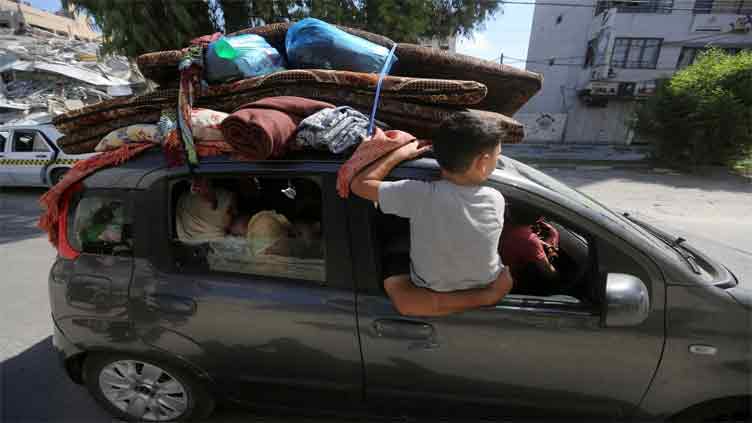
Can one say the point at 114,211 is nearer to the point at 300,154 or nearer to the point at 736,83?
the point at 300,154

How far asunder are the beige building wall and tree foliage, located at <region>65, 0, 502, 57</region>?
51755 millimetres

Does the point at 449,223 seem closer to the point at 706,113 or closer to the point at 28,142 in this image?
the point at 28,142

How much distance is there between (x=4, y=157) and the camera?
7160mm

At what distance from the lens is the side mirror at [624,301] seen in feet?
4.41

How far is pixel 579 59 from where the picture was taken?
21672mm

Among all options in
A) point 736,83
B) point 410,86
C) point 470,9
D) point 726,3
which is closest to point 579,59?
point 726,3

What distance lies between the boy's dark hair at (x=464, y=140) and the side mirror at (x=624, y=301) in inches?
28.3

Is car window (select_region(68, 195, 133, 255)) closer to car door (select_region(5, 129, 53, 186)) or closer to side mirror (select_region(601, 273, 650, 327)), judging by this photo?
side mirror (select_region(601, 273, 650, 327))

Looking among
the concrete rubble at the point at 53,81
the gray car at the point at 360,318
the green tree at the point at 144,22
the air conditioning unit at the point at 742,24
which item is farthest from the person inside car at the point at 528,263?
the air conditioning unit at the point at 742,24

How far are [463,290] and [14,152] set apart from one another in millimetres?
9727

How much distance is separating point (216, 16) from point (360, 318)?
803cm

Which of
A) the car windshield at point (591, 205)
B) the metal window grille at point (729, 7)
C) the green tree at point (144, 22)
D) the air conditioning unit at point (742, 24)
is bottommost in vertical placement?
the car windshield at point (591, 205)

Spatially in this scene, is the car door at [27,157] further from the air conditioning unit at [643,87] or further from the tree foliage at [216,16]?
the air conditioning unit at [643,87]

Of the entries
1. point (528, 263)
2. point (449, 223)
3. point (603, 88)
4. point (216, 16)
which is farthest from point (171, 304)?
point (603, 88)
